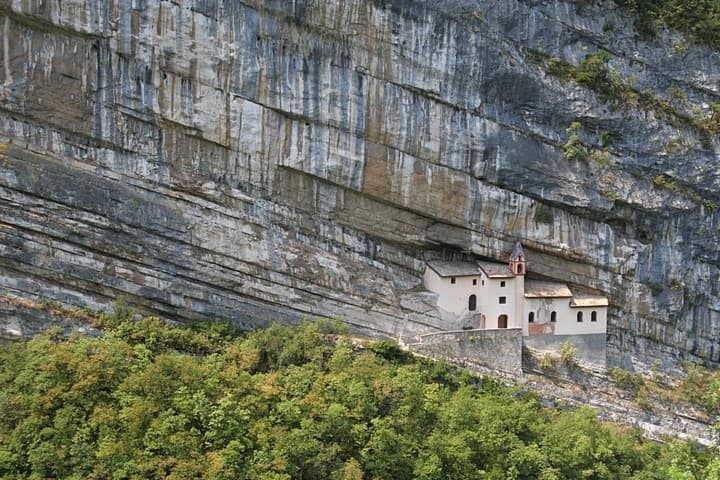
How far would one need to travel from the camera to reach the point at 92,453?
22.7 meters

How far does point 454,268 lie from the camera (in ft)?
102

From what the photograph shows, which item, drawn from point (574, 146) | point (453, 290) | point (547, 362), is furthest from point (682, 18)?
point (547, 362)

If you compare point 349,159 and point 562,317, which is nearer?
point 349,159

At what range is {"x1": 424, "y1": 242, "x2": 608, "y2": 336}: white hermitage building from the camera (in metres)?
30.9

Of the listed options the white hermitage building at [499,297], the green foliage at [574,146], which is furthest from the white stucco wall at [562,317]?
the green foliage at [574,146]

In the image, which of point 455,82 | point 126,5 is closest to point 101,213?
point 126,5

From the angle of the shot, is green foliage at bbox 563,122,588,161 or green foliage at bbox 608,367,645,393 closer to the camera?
green foliage at bbox 563,122,588,161

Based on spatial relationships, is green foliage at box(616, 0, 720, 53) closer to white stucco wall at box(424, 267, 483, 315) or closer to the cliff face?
the cliff face

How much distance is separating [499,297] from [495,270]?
906 millimetres

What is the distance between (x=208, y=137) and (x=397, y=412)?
9910 millimetres

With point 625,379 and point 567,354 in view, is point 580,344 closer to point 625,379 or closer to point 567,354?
point 567,354

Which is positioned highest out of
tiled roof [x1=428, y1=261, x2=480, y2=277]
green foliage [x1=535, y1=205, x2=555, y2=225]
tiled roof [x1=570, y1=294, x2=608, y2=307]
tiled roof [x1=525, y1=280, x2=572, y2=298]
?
green foliage [x1=535, y1=205, x2=555, y2=225]

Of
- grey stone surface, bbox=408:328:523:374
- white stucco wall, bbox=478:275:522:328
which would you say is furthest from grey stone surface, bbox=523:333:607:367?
grey stone surface, bbox=408:328:523:374

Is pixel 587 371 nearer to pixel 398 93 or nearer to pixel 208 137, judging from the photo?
pixel 398 93
